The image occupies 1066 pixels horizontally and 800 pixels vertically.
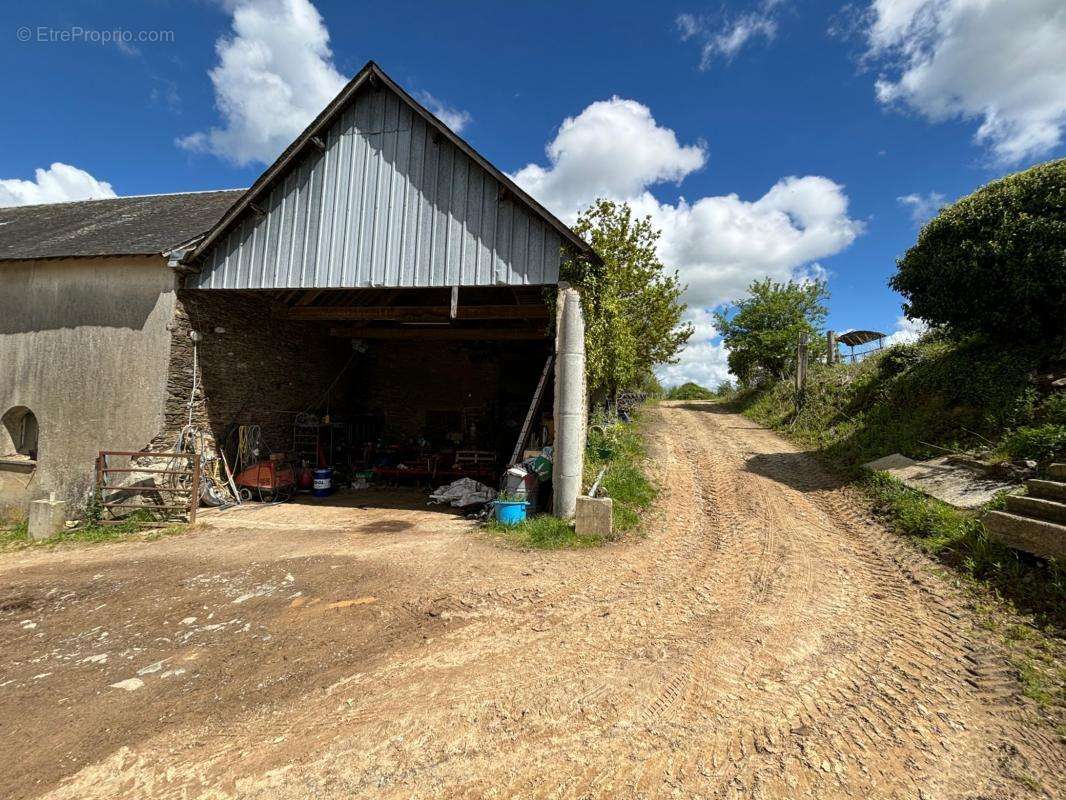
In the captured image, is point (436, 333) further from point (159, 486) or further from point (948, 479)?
point (948, 479)

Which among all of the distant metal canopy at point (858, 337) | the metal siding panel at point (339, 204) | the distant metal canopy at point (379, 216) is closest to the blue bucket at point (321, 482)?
the distant metal canopy at point (379, 216)

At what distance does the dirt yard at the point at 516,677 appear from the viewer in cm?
251

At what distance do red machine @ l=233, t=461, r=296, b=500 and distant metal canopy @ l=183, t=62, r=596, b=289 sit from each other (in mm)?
3982

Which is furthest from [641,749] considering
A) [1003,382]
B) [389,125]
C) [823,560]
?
[389,125]

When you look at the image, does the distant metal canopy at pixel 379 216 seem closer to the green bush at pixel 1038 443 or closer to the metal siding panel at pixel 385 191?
the metal siding panel at pixel 385 191

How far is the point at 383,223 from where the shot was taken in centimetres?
824

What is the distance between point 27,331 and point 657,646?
43.0ft

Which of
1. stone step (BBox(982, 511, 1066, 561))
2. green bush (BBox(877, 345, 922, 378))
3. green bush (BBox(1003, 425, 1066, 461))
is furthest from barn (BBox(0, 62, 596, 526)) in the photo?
green bush (BBox(877, 345, 922, 378))

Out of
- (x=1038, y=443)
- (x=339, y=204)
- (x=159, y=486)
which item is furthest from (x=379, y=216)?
(x=1038, y=443)

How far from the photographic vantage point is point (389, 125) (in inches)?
329

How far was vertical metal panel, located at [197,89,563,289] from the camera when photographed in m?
7.84

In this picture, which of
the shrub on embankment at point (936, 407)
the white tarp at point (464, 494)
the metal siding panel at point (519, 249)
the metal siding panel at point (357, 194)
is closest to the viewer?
the shrub on embankment at point (936, 407)

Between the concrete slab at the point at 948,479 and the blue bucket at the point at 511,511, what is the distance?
5903mm

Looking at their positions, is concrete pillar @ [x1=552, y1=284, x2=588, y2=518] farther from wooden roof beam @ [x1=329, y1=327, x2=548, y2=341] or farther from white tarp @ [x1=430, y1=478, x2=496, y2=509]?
wooden roof beam @ [x1=329, y1=327, x2=548, y2=341]
